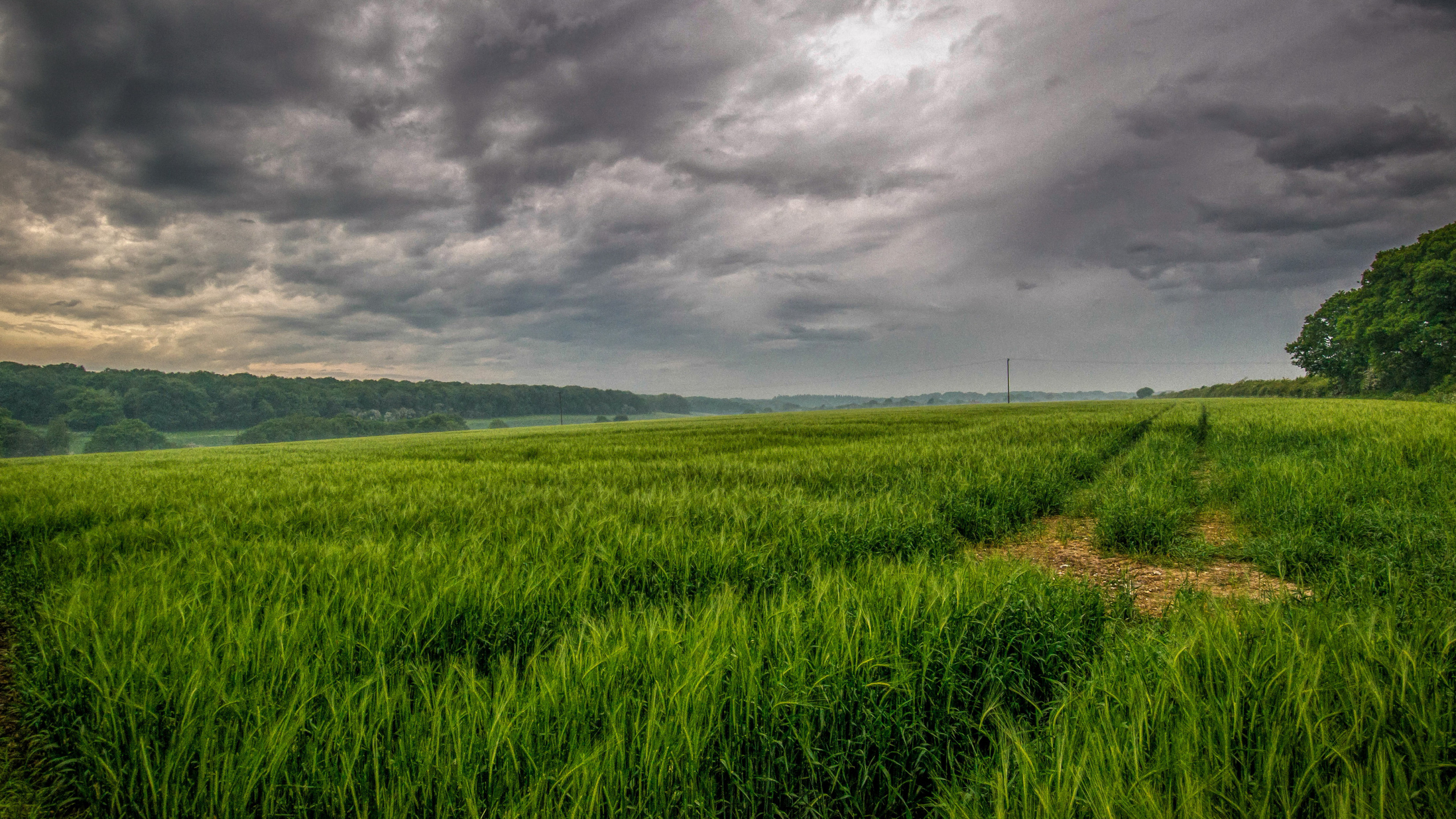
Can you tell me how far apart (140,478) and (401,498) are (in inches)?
269

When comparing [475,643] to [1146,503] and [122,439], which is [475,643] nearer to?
[1146,503]

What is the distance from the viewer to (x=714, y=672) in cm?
186

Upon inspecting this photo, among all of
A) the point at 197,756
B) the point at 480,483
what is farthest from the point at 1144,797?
the point at 480,483

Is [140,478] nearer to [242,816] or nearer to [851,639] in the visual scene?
[242,816]

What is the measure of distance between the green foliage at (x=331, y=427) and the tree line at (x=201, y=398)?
16.5m

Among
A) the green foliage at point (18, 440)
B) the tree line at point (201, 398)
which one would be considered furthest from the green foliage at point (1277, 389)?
the green foliage at point (18, 440)

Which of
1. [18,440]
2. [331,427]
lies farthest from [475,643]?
[18,440]

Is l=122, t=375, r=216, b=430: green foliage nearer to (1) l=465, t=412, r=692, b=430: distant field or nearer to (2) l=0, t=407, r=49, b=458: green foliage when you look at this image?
(2) l=0, t=407, r=49, b=458: green foliage

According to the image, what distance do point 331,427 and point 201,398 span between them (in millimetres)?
44645

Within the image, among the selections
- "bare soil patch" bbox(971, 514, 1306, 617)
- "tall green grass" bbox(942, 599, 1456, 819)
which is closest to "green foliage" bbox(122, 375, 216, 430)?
"bare soil patch" bbox(971, 514, 1306, 617)

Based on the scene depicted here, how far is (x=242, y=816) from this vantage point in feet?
4.78

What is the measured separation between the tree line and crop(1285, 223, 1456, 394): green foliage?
122 meters

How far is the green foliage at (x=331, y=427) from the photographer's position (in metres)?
128

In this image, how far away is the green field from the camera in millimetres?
1452
